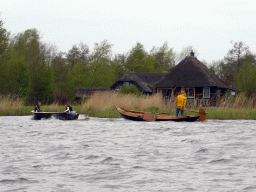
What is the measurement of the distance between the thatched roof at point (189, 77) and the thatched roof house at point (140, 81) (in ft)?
44.4

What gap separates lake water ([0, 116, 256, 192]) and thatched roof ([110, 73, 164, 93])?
150ft

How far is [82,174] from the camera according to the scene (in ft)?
24.6

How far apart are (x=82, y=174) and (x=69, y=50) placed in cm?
6638

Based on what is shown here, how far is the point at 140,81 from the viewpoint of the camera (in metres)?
61.3

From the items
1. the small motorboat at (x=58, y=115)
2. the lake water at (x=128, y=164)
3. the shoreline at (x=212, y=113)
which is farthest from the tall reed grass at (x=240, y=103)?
the lake water at (x=128, y=164)

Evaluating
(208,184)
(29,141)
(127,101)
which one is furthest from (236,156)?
(127,101)

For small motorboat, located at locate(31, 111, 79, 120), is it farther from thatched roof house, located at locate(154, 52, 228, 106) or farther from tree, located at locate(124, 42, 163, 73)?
tree, located at locate(124, 42, 163, 73)

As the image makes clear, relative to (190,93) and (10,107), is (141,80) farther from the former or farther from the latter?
(10,107)

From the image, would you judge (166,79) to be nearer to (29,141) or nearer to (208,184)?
(29,141)

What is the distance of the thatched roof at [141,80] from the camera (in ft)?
196

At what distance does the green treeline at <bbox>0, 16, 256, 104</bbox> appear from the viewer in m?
43.2

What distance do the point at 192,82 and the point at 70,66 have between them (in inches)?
1374

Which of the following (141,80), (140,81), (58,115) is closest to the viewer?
(58,115)

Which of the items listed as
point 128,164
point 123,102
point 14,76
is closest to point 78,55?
point 14,76
